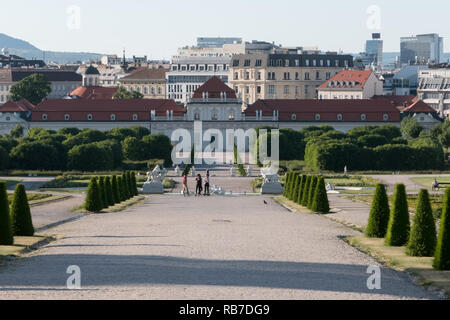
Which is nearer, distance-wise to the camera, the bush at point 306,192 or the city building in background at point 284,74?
the bush at point 306,192

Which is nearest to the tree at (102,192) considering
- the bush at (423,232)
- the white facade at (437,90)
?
the bush at (423,232)

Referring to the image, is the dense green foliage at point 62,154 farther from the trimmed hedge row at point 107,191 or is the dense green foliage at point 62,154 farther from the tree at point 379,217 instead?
the tree at point 379,217

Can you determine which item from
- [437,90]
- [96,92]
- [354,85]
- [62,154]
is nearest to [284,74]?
[354,85]

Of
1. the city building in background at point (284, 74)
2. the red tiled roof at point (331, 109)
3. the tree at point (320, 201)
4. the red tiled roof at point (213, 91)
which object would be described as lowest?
the tree at point (320, 201)

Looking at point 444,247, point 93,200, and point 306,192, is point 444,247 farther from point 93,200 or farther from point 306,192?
point 306,192

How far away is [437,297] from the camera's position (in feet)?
68.8

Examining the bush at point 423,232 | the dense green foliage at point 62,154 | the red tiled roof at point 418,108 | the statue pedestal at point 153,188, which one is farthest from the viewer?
the red tiled roof at point 418,108

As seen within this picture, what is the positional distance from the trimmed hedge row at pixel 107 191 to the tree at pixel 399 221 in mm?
18274

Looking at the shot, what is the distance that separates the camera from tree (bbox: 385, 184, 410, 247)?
29.0m

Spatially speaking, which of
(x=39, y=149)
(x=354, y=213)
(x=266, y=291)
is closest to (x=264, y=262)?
(x=266, y=291)

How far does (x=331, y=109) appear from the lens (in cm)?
13100

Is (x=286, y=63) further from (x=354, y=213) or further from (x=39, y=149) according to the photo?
(x=354, y=213)

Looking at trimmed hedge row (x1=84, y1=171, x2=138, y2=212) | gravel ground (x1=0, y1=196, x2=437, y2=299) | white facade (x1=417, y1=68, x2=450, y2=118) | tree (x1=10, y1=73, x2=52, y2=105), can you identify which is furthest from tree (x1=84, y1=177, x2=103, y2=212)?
tree (x1=10, y1=73, x2=52, y2=105)

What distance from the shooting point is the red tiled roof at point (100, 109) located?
429ft
